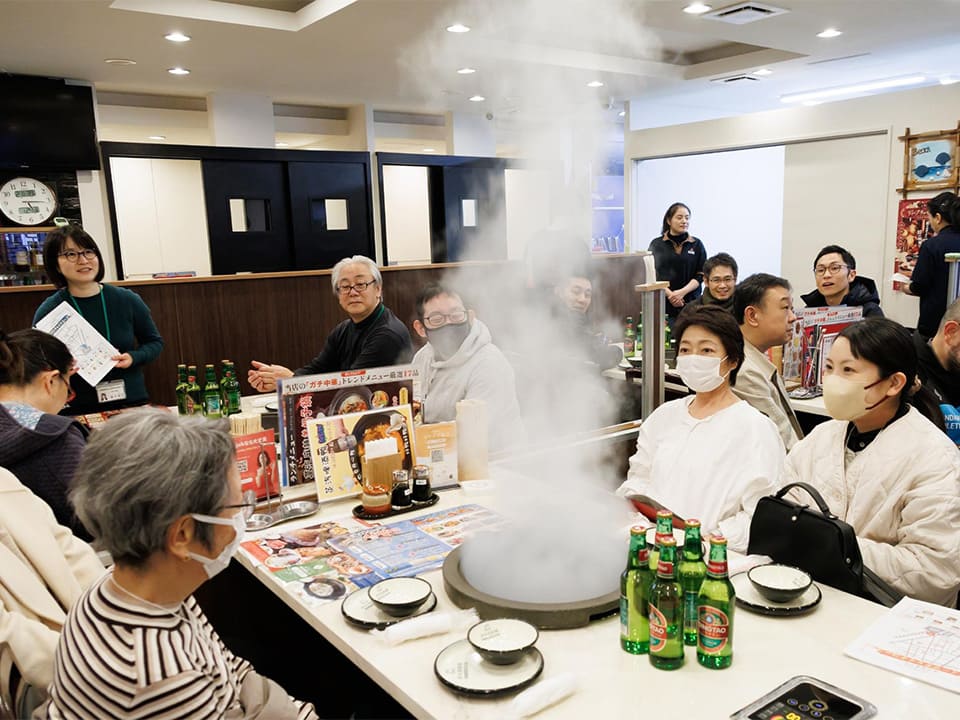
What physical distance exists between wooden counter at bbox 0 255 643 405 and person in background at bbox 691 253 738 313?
2.11 feet

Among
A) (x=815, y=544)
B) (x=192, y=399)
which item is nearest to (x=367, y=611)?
(x=815, y=544)

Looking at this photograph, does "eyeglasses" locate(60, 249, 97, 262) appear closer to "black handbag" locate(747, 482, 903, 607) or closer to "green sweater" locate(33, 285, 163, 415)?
"green sweater" locate(33, 285, 163, 415)

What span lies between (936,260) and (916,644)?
439 centimetres

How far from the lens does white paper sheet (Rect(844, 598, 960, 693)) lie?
1.19 m

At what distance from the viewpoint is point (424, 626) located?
134 cm

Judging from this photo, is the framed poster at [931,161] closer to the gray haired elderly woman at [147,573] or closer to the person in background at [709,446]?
the person in background at [709,446]

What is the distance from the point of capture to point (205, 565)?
1.19 metres

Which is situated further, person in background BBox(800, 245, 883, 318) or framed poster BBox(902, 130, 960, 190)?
framed poster BBox(902, 130, 960, 190)

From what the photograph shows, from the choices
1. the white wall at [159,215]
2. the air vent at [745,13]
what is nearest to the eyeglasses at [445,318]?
the air vent at [745,13]

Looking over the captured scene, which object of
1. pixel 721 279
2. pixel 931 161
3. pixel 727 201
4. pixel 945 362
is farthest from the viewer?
pixel 727 201

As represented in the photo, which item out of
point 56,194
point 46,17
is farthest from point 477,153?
point 46,17

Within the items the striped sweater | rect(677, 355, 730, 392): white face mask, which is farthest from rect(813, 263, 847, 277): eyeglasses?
the striped sweater

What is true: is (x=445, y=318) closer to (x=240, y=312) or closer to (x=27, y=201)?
(x=240, y=312)

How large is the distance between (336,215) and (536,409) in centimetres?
606
